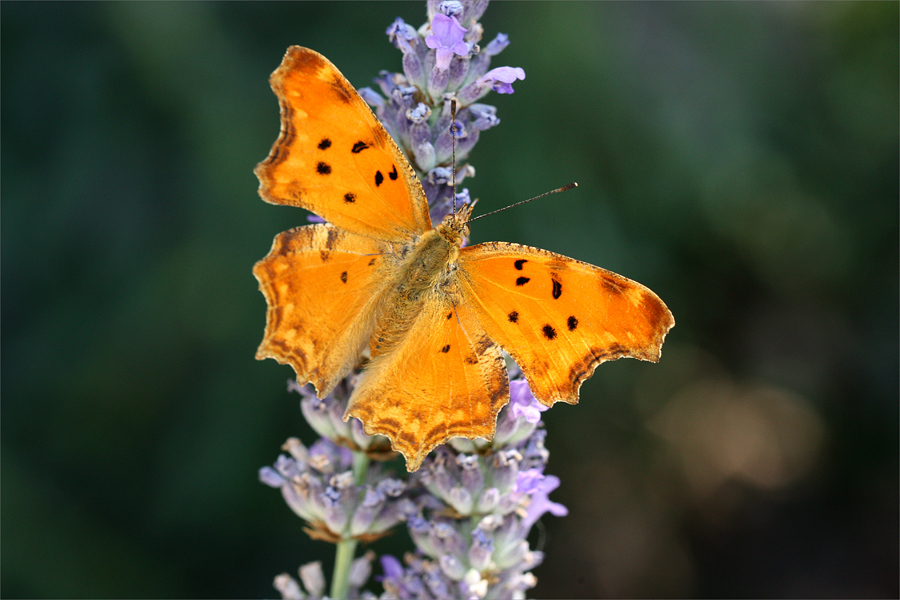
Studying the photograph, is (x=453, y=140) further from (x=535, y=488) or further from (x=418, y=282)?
(x=535, y=488)

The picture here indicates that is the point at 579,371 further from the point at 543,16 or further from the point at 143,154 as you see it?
the point at 143,154

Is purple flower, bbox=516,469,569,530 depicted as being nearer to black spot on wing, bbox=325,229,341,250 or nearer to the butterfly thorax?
the butterfly thorax

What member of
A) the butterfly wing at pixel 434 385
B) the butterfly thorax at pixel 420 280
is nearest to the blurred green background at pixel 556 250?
the butterfly thorax at pixel 420 280

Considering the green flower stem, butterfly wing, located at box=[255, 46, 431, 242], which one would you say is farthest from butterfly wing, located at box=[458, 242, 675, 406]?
the green flower stem

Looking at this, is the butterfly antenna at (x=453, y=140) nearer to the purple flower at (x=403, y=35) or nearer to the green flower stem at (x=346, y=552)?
the purple flower at (x=403, y=35)

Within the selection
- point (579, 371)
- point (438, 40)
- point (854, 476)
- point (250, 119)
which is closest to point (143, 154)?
point (250, 119)
